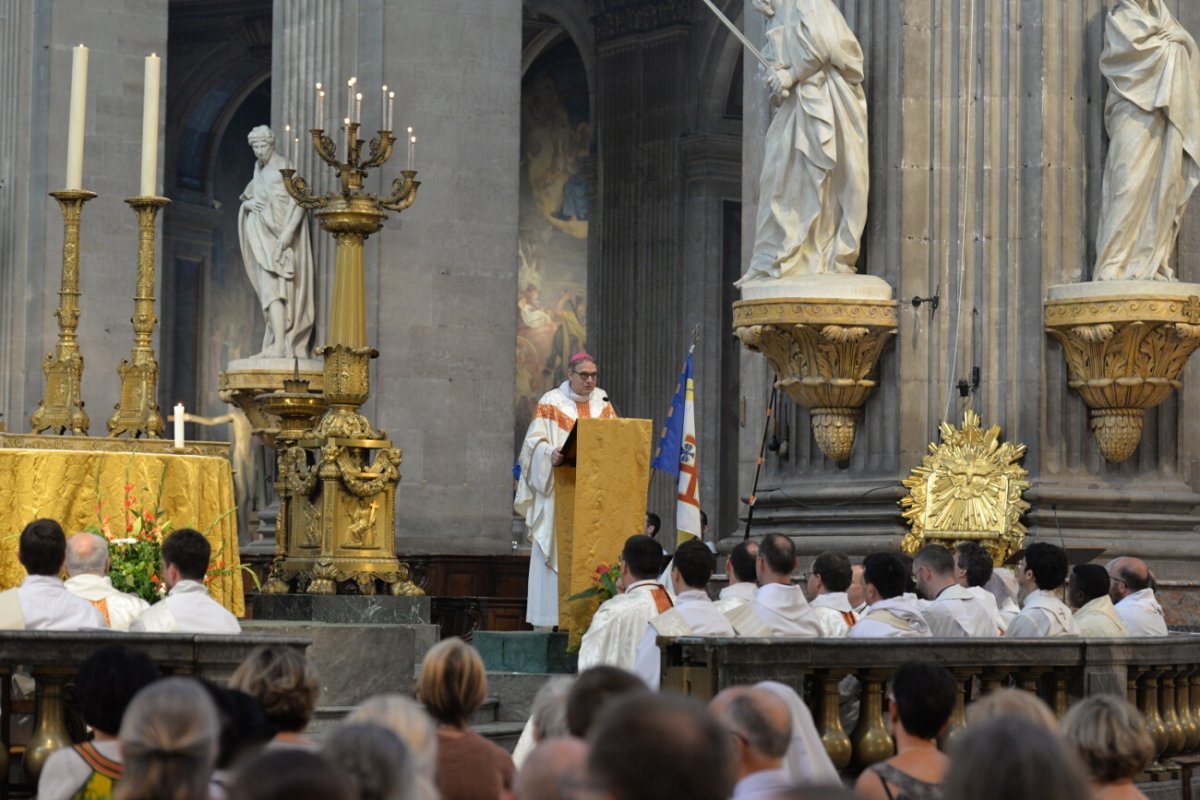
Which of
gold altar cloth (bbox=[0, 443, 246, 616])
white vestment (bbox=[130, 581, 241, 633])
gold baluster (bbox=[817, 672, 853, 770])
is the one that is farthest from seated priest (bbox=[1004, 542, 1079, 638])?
gold altar cloth (bbox=[0, 443, 246, 616])

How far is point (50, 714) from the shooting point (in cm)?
690

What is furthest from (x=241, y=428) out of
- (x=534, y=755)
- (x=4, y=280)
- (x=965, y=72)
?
(x=534, y=755)

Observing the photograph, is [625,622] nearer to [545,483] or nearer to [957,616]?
[957,616]

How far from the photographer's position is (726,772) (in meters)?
3.31

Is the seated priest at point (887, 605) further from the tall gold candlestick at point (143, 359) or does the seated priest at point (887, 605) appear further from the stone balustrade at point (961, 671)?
the tall gold candlestick at point (143, 359)

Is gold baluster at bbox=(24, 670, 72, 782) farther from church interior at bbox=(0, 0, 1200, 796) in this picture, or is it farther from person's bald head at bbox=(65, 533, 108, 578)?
person's bald head at bbox=(65, 533, 108, 578)

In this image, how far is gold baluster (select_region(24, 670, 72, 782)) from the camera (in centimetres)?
682

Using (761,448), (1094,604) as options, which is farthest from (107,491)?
(1094,604)

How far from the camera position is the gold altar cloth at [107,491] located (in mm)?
10523

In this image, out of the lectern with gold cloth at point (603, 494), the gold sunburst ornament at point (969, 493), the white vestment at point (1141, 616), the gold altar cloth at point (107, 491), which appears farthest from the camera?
the gold sunburst ornament at point (969, 493)

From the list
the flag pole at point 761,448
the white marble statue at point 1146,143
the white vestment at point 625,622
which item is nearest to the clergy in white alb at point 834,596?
the white vestment at point 625,622

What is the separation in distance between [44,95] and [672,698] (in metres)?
18.0

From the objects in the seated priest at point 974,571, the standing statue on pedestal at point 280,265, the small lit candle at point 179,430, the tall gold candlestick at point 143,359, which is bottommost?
the seated priest at point 974,571

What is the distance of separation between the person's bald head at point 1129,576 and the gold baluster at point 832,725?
9.20 ft
